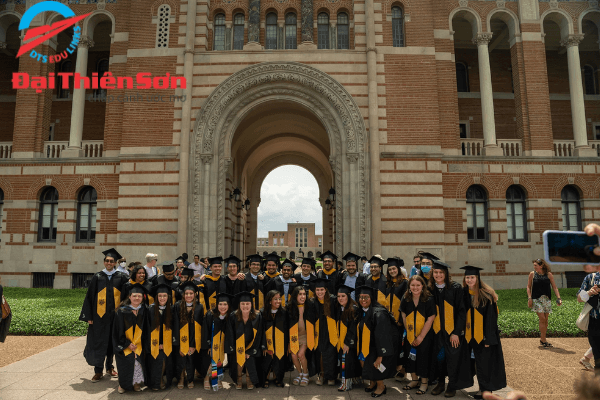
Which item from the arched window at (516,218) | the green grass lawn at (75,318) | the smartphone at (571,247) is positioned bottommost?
the green grass lawn at (75,318)

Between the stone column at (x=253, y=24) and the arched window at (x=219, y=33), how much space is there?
1277mm

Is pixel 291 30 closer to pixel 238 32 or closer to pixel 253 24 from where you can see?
pixel 253 24

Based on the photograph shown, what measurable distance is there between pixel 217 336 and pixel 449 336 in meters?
3.63

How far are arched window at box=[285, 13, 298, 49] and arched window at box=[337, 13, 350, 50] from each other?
1.89 metres

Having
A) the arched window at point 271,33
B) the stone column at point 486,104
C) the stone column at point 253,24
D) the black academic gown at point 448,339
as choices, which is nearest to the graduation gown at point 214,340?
the black academic gown at point 448,339

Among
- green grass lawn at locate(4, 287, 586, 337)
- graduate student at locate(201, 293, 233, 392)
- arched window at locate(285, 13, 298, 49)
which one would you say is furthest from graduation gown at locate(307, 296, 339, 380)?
arched window at locate(285, 13, 298, 49)

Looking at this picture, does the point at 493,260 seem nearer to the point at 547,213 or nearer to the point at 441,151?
the point at 547,213

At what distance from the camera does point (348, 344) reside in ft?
20.0

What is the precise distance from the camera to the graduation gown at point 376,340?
230 inches

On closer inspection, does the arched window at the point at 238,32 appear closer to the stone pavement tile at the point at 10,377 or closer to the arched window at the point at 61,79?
the arched window at the point at 61,79

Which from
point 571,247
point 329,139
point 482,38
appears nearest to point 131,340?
point 571,247

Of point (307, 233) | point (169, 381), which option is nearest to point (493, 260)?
point (169, 381)

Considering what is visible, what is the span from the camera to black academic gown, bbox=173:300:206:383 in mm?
6215

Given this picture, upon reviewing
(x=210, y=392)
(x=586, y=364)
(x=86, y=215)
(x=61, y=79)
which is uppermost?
(x=61, y=79)
